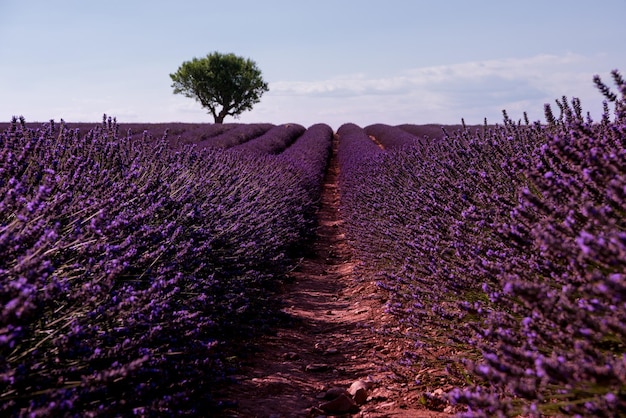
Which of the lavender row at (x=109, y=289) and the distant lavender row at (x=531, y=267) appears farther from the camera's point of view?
the lavender row at (x=109, y=289)

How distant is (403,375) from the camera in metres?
3.64

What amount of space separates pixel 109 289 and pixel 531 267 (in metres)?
1.66

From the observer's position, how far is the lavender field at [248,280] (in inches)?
69.2

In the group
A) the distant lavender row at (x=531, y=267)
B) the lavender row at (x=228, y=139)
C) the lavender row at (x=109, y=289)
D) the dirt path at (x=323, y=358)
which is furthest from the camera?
the lavender row at (x=228, y=139)

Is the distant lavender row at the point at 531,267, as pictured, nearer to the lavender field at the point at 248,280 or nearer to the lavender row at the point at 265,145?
the lavender field at the point at 248,280

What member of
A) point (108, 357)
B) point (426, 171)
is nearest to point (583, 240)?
point (108, 357)

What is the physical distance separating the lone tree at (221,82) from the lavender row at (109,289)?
39871 millimetres

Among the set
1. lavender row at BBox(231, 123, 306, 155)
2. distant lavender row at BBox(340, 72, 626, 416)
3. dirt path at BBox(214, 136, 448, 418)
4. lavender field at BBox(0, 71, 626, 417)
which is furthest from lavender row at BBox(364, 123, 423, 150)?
lavender field at BBox(0, 71, 626, 417)

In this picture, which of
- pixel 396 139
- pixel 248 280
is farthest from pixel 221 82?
pixel 248 280

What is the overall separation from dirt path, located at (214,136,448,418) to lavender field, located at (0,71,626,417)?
0.20 metres

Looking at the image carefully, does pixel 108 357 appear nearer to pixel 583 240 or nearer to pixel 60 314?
pixel 60 314

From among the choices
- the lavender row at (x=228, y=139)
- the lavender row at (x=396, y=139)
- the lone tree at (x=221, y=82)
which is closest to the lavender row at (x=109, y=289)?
the lavender row at (x=396, y=139)

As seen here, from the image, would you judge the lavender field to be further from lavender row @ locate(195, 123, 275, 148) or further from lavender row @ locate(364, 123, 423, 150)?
lavender row @ locate(195, 123, 275, 148)

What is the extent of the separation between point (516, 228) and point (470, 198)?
1376 millimetres
